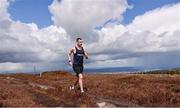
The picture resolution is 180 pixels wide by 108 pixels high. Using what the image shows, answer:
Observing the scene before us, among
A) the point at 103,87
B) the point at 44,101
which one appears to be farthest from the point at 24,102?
the point at 103,87

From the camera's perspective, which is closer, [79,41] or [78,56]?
[79,41]

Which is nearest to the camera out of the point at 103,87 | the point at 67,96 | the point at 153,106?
the point at 153,106

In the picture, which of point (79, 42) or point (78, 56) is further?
point (78, 56)

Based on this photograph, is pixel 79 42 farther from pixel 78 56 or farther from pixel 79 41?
pixel 78 56

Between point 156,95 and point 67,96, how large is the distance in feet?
→ 19.4

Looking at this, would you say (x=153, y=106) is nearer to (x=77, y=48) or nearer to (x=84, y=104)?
(x=84, y=104)

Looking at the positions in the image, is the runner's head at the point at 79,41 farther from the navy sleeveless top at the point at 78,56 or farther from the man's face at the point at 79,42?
the navy sleeveless top at the point at 78,56

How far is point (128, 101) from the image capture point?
29359 mm

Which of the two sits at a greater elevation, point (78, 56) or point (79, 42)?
point (79, 42)

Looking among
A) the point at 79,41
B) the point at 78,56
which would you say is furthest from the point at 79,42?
the point at 78,56

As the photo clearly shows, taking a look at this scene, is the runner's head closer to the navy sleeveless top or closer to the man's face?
the man's face

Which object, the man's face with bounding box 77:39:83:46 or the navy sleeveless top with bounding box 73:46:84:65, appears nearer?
the man's face with bounding box 77:39:83:46

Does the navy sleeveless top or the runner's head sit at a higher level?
the runner's head

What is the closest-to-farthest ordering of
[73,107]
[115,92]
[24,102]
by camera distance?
[73,107] < [24,102] < [115,92]
